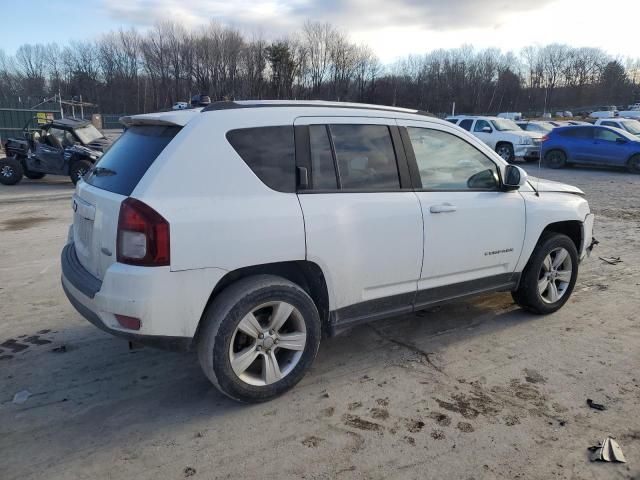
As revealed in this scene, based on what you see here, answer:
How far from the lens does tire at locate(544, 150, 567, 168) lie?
61.5 ft

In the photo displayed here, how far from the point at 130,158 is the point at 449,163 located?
239 centimetres

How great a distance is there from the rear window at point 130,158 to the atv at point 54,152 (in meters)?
11.4

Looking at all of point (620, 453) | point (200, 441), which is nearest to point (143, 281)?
point (200, 441)

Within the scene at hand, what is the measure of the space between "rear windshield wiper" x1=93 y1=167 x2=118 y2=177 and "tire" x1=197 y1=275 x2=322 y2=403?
1114mm

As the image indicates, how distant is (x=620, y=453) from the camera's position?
2.81m

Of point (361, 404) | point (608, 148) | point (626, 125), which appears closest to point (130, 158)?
point (361, 404)

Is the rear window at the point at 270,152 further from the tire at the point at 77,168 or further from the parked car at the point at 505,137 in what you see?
the parked car at the point at 505,137

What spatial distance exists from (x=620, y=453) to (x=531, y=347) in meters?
1.36

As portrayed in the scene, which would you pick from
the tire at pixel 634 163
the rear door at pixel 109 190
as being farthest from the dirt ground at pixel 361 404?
the tire at pixel 634 163

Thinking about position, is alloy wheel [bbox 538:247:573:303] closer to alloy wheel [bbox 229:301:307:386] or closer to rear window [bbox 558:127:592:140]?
alloy wheel [bbox 229:301:307:386]

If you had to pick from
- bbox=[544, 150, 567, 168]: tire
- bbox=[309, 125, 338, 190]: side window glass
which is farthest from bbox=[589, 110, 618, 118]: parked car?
bbox=[309, 125, 338, 190]: side window glass

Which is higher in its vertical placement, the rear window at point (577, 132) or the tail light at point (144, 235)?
the rear window at point (577, 132)

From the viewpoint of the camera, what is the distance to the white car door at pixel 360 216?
132 inches

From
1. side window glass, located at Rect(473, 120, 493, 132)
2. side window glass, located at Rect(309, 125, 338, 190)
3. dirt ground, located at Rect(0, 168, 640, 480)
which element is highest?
side window glass, located at Rect(473, 120, 493, 132)
